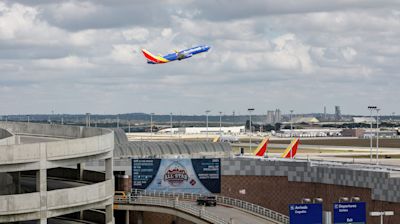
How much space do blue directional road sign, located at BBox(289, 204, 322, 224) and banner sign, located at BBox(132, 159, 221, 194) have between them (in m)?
30.8

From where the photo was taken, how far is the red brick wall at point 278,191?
271 ft

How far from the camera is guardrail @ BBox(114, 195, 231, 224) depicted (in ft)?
239

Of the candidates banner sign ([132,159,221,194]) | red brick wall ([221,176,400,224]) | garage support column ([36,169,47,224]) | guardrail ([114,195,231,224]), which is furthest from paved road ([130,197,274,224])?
garage support column ([36,169,47,224])

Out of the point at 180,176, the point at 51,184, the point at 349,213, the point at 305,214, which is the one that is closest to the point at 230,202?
the point at 180,176

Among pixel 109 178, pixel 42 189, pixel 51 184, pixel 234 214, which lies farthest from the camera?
→ pixel 234 214

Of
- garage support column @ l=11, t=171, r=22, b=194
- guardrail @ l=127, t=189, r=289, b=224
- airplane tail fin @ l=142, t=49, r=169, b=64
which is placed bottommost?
guardrail @ l=127, t=189, r=289, b=224

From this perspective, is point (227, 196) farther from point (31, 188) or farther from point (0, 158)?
point (0, 158)

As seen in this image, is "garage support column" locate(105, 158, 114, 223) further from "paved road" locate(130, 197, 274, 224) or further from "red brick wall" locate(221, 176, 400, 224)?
"red brick wall" locate(221, 176, 400, 224)

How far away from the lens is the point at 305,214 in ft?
192

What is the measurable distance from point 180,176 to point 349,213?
32888 millimetres

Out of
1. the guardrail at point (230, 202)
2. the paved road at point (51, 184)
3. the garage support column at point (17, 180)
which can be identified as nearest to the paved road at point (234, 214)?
the guardrail at point (230, 202)

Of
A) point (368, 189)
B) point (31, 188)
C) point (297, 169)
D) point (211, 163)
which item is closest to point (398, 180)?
point (368, 189)

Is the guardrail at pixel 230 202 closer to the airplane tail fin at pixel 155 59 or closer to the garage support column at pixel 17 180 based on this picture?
the garage support column at pixel 17 180

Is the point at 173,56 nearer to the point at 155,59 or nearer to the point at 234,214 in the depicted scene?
the point at 155,59
